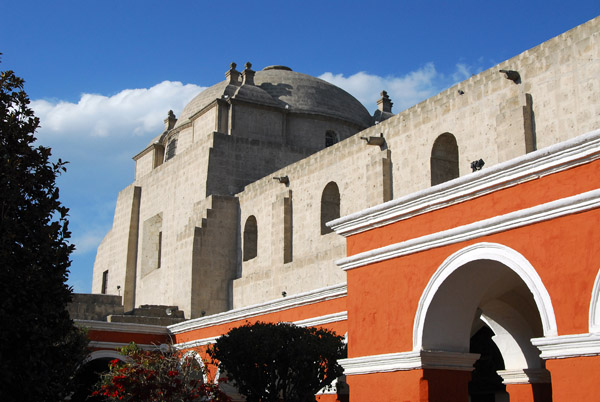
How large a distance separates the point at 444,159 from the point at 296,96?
1145 cm

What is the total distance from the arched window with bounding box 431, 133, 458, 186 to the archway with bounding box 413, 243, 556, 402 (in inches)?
230

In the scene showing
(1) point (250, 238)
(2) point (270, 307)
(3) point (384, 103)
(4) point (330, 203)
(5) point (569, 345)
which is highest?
(3) point (384, 103)

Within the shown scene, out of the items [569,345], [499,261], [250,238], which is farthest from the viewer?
[250,238]

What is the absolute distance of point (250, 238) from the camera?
2405cm

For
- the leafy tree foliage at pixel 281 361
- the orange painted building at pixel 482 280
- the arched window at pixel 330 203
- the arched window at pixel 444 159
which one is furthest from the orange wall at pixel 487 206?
the arched window at pixel 330 203

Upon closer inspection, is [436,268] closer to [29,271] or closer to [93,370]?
[29,271]

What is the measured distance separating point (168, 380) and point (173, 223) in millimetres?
13707

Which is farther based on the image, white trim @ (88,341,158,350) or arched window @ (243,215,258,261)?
arched window @ (243,215,258,261)

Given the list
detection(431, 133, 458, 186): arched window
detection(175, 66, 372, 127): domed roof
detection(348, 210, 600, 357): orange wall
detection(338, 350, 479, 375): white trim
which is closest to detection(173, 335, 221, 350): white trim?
detection(431, 133, 458, 186): arched window

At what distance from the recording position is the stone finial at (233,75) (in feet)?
91.2

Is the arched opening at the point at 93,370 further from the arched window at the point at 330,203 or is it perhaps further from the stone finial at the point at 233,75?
the stone finial at the point at 233,75

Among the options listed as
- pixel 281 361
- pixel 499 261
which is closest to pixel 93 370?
pixel 281 361

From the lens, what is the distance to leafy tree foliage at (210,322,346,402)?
11891mm

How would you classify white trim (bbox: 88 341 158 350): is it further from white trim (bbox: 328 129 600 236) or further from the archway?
white trim (bbox: 328 129 600 236)
